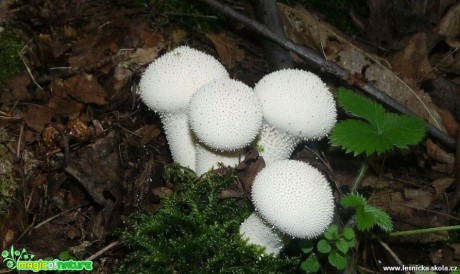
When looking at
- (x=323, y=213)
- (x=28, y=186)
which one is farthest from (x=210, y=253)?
(x=28, y=186)

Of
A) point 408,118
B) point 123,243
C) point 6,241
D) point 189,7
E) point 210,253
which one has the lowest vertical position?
point 6,241

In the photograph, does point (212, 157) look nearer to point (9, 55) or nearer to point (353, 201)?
point (353, 201)

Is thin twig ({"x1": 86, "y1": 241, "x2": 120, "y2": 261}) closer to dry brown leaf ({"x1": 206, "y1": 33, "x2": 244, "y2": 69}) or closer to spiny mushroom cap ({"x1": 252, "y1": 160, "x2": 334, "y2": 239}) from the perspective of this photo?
spiny mushroom cap ({"x1": 252, "y1": 160, "x2": 334, "y2": 239})

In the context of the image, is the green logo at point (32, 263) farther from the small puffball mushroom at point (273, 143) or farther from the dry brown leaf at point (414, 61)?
the dry brown leaf at point (414, 61)

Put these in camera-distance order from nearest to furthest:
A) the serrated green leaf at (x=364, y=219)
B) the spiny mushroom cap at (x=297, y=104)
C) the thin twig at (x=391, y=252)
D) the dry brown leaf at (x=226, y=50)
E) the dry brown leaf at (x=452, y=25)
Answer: the serrated green leaf at (x=364, y=219) → the spiny mushroom cap at (x=297, y=104) → the thin twig at (x=391, y=252) → the dry brown leaf at (x=226, y=50) → the dry brown leaf at (x=452, y=25)

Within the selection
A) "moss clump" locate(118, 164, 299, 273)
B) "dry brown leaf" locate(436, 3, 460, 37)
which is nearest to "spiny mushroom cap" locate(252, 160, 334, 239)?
"moss clump" locate(118, 164, 299, 273)

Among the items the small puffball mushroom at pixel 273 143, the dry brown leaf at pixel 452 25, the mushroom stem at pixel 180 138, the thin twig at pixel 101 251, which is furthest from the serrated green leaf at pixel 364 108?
the dry brown leaf at pixel 452 25

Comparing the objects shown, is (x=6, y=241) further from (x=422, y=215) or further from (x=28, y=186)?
(x=422, y=215)
